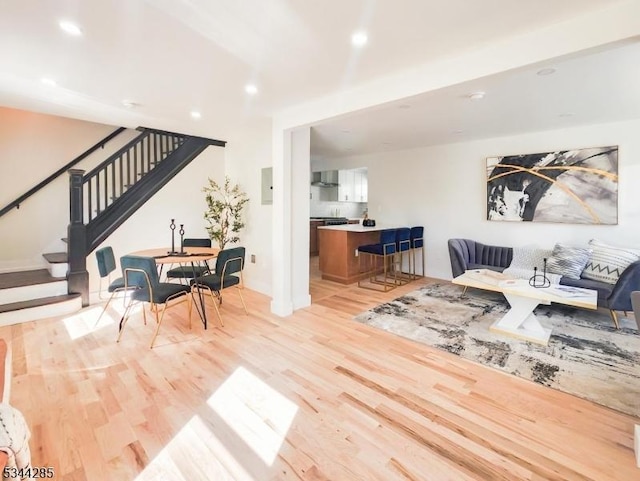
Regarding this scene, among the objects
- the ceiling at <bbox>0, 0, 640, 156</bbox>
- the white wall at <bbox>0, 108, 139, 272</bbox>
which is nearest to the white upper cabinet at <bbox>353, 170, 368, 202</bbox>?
the ceiling at <bbox>0, 0, 640, 156</bbox>

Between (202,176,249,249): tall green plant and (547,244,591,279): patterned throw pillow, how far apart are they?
14.4 ft

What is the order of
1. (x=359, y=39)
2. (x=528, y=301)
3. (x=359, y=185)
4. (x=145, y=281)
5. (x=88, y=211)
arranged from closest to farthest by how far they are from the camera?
(x=359, y=39) → (x=145, y=281) → (x=528, y=301) → (x=88, y=211) → (x=359, y=185)

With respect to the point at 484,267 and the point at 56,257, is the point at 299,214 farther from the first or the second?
the point at 56,257

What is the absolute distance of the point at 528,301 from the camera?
3203 mm

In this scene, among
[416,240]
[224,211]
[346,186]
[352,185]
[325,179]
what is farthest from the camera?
[352,185]

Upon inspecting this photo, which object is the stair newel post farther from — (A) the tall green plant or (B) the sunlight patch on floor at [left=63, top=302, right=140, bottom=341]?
(A) the tall green plant

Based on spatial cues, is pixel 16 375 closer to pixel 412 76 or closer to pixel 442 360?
pixel 442 360

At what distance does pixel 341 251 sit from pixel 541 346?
2.99 meters

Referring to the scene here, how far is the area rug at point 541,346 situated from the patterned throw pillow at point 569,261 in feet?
1.63

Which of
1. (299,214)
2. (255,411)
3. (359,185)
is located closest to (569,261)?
(299,214)

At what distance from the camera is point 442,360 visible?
2.66m

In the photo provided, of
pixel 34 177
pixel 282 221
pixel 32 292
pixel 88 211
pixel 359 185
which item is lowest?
pixel 32 292

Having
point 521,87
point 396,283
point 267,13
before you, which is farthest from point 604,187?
point 267,13

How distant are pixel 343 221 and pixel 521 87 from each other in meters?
5.73
